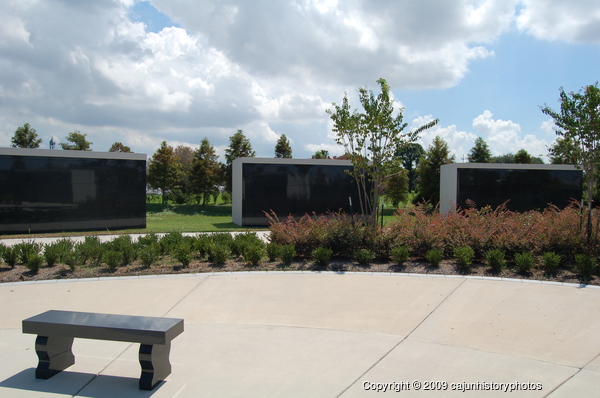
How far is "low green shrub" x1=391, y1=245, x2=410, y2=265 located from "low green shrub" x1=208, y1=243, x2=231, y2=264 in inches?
133

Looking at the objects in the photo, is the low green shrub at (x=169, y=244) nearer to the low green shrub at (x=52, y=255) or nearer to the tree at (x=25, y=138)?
the low green shrub at (x=52, y=255)

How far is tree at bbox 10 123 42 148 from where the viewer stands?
109 feet

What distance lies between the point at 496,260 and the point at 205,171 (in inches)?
1069

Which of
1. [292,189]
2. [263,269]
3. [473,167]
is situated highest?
[473,167]

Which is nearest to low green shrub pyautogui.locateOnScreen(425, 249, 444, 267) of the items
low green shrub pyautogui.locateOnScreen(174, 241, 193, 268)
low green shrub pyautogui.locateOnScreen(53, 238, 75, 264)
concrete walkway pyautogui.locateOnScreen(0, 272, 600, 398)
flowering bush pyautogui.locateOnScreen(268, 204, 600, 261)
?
flowering bush pyautogui.locateOnScreen(268, 204, 600, 261)

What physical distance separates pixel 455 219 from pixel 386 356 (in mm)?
5951

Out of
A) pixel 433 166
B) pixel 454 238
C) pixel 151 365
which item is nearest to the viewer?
pixel 151 365

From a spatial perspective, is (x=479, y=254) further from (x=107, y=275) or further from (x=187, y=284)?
(x=107, y=275)

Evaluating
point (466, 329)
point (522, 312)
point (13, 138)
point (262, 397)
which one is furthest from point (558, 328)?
point (13, 138)

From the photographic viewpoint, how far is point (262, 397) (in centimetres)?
350

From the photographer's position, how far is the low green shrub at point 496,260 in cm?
785

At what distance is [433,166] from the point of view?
29.6m

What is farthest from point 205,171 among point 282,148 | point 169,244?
point 169,244

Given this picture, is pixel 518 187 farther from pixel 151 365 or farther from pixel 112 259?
pixel 151 365
